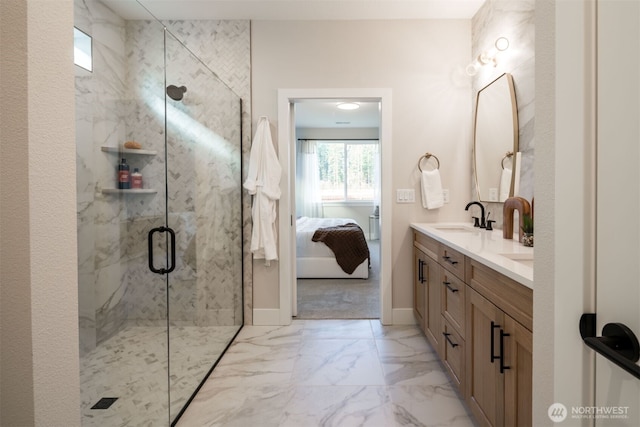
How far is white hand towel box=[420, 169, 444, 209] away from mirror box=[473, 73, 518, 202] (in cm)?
32

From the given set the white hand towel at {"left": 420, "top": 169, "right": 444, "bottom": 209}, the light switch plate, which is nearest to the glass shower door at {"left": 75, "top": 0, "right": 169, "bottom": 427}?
the light switch plate

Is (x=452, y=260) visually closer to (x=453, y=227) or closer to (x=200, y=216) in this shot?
(x=453, y=227)

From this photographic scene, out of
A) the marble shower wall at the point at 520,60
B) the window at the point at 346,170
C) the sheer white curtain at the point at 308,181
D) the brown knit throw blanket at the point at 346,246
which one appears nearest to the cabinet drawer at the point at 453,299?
the marble shower wall at the point at 520,60

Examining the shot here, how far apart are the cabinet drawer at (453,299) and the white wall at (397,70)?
1.24 metres

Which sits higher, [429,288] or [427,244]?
[427,244]

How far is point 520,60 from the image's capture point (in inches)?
88.5

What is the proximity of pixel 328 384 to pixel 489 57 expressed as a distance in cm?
269

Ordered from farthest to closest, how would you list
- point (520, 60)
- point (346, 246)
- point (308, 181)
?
point (308, 181), point (346, 246), point (520, 60)

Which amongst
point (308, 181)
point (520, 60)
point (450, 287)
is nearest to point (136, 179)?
point (450, 287)

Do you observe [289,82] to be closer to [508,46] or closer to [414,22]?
[414,22]

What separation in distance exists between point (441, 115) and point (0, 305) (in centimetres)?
316

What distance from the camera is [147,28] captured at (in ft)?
5.81

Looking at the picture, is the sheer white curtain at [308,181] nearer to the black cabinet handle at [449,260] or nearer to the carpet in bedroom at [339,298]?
the carpet in bedroom at [339,298]

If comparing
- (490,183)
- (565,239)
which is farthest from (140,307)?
(490,183)
